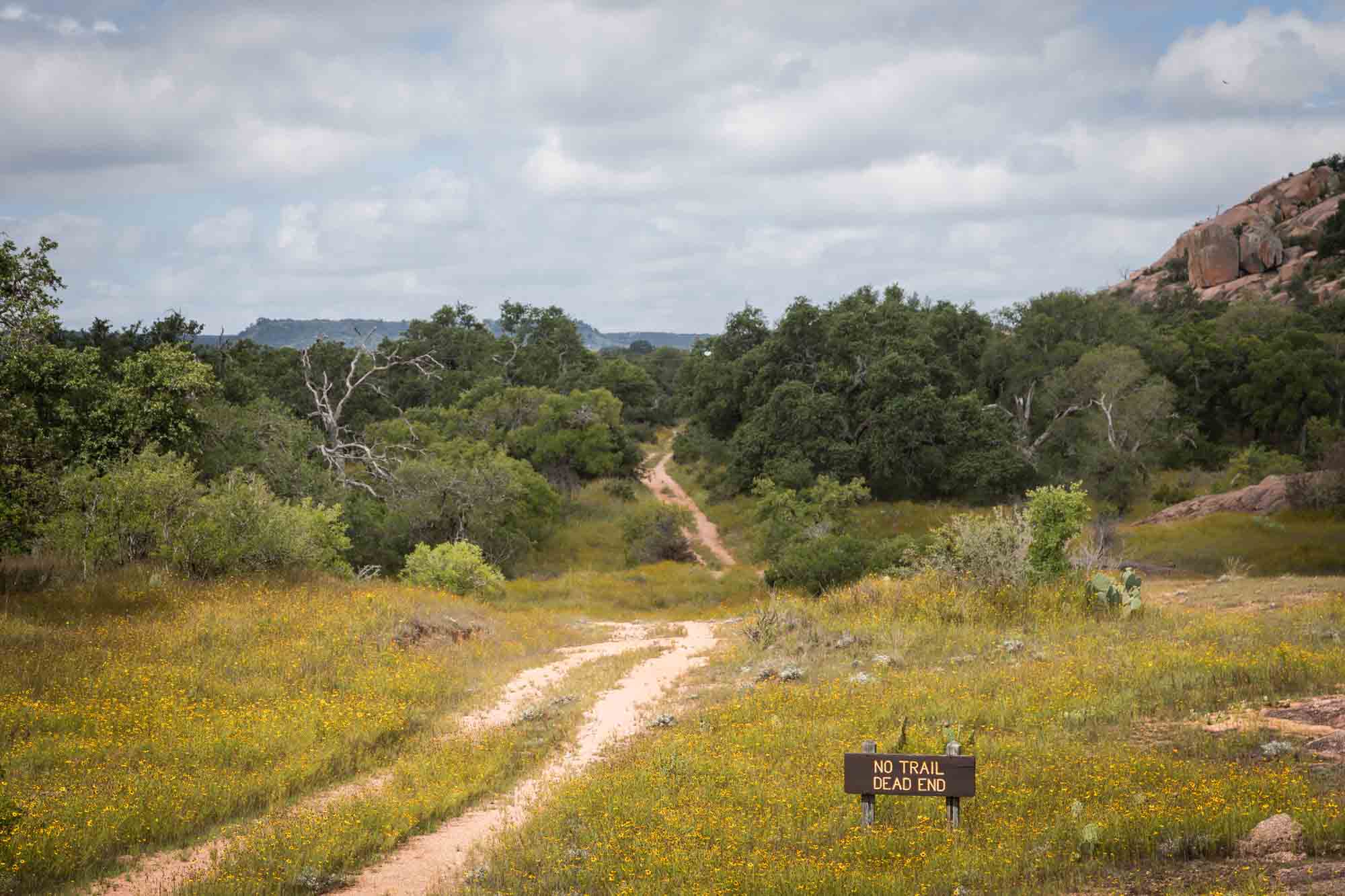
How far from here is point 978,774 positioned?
31.3 feet

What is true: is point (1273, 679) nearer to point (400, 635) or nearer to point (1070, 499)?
point (1070, 499)

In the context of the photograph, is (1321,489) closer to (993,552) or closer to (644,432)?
(993,552)

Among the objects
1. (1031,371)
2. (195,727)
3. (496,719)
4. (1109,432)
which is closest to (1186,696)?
(496,719)

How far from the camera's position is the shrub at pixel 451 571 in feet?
94.0

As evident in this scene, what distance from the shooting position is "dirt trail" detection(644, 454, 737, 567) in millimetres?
45344

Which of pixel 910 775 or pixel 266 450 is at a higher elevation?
pixel 266 450

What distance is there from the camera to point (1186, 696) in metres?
11.6

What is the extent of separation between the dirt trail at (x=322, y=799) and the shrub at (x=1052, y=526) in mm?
9207


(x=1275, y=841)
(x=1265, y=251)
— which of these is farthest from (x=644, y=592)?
(x=1265, y=251)

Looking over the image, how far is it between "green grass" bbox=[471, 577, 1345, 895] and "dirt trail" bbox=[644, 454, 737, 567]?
90.3ft

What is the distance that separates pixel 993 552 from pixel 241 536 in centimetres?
1711

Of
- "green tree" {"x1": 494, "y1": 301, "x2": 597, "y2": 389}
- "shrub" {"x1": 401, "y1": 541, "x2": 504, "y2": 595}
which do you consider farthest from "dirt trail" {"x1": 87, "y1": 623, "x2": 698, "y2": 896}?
"green tree" {"x1": 494, "y1": 301, "x2": 597, "y2": 389}

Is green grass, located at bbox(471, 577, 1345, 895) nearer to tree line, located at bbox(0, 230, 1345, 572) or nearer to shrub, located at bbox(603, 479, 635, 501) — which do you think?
tree line, located at bbox(0, 230, 1345, 572)

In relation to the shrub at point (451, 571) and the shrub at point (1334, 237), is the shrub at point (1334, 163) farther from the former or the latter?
the shrub at point (451, 571)
